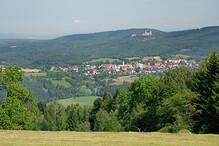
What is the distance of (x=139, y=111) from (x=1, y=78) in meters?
21.4

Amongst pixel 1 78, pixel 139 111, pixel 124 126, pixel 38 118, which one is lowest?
pixel 38 118

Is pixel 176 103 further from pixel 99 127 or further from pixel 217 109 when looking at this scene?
pixel 99 127

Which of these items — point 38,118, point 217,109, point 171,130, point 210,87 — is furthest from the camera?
point 38,118

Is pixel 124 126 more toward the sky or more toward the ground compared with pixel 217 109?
more toward the ground

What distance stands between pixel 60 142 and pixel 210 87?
2149 cm

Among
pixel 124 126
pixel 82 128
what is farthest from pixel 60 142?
pixel 82 128

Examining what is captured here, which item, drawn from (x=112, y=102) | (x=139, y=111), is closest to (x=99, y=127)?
(x=139, y=111)

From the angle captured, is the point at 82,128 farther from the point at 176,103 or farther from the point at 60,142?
the point at 60,142

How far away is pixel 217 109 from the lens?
29.4 meters

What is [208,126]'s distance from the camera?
31.3 meters

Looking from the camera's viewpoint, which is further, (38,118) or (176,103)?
(38,118)

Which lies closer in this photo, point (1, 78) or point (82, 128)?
point (1, 78)

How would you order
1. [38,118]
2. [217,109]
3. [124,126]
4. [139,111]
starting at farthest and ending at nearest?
[38,118] → [124,126] → [139,111] → [217,109]

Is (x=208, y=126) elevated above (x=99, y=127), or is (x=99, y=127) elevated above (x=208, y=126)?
(x=208, y=126)
